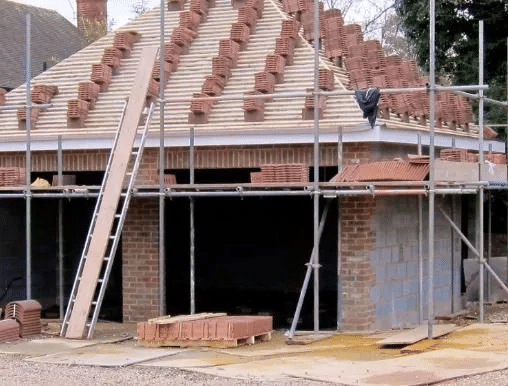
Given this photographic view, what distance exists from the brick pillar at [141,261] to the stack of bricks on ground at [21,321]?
1737mm

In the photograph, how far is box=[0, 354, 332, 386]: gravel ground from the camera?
1128cm

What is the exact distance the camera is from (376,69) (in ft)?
57.5

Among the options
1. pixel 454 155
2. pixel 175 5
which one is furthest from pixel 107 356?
pixel 175 5

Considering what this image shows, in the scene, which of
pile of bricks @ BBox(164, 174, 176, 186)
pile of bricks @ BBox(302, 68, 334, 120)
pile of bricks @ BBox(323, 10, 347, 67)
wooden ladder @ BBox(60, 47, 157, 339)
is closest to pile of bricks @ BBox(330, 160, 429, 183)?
pile of bricks @ BBox(302, 68, 334, 120)

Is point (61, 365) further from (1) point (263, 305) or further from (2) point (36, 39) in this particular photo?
(2) point (36, 39)

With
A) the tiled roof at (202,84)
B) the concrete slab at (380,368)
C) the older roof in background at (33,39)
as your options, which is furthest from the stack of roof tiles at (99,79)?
the older roof in background at (33,39)

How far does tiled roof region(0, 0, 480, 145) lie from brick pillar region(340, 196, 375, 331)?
3.82ft

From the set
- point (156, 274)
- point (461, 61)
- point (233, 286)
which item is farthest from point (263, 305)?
point (461, 61)

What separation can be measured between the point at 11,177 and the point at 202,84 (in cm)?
331

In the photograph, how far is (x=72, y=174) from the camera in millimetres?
17938

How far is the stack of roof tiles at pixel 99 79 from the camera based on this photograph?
17297 millimetres

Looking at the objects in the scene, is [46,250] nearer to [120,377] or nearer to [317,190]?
[317,190]

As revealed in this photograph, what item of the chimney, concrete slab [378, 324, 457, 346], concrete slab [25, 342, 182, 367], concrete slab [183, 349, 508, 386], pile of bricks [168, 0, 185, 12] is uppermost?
the chimney

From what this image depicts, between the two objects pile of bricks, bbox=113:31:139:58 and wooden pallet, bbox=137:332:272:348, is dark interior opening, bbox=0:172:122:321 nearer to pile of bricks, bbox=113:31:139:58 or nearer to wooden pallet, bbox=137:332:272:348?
pile of bricks, bbox=113:31:139:58
